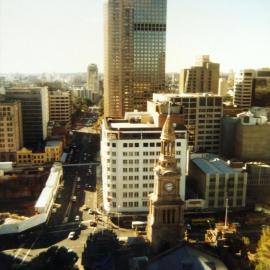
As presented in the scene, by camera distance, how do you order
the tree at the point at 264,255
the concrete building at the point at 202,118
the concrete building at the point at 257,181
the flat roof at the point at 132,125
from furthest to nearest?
the concrete building at the point at 202,118 → the concrete building at the point at 257,181 → the flat roof at the point at 132,125 → the tree at the point at 264,255

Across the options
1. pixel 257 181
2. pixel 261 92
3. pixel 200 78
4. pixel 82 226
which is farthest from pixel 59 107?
pixel 257 181

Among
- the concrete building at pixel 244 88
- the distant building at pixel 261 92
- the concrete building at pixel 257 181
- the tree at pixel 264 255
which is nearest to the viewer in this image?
the tree at pixel 264 255

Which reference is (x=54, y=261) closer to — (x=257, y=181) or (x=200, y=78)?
(x=257, y=181)

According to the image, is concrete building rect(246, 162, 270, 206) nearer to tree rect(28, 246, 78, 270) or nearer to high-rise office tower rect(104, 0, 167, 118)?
tree rect(28, 246, 78, 270)

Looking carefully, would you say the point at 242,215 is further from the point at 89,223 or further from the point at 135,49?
the point at 135,49

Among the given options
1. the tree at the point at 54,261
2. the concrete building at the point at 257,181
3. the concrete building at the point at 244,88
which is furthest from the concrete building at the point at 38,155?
the concrete building at the point at 244,88

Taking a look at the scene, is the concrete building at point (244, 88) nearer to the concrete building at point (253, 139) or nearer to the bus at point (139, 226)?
the concrete building at point (253, 139)

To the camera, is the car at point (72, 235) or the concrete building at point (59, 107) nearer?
the car at point (72, 235)

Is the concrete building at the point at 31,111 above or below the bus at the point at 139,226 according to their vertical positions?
above
